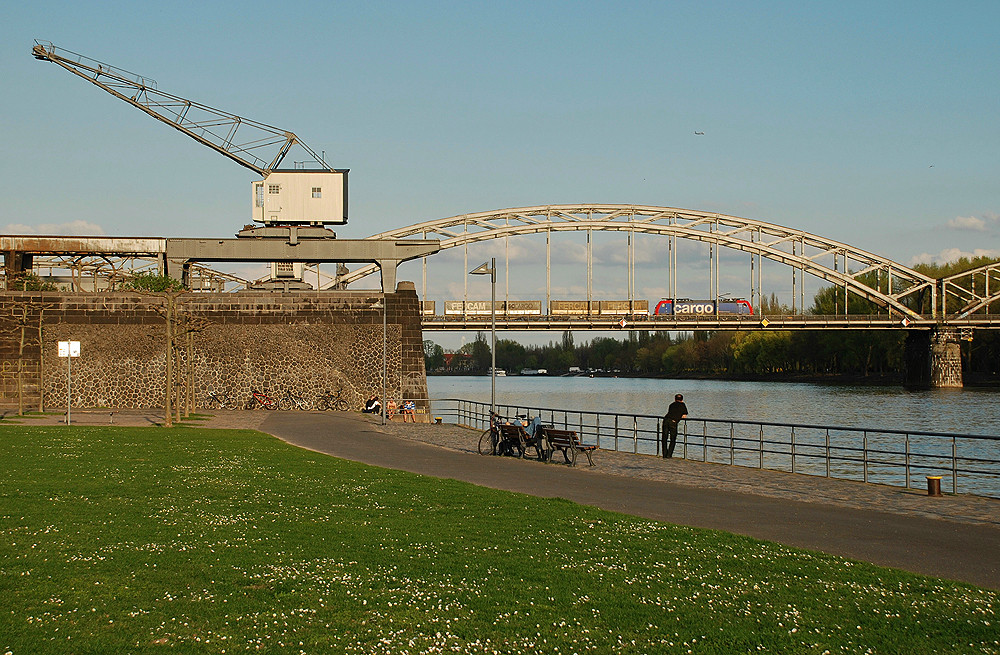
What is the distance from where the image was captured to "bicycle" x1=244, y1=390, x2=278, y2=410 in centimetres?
3934

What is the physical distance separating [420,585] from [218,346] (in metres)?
34.3

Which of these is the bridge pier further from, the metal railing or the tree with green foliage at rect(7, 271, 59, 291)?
the tree with green foliage at rect(7, 271, 59, 291)

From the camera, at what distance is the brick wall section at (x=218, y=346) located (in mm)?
39344

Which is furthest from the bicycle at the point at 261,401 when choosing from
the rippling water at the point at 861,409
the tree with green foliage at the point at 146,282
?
the rippling water at the point at 861,409

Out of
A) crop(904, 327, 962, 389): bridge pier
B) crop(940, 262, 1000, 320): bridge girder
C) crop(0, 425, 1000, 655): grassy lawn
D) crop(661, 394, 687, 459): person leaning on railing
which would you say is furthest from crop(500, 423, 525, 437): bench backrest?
crop(940, 262, 1000, 320): bridge girder

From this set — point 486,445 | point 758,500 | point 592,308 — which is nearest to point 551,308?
point 592,308

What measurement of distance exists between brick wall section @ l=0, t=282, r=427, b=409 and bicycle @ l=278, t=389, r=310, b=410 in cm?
23

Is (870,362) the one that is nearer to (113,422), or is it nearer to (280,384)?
(280,384)

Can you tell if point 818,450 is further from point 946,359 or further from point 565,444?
point 946,359

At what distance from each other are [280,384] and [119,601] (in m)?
33.4

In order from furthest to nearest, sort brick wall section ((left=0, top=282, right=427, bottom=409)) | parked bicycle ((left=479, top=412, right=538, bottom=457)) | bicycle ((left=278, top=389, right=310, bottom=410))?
bicycle ((left=278, top=389, right=310, bottom=410)) < brick wall section ((left=0, top=282, right=427, bottom=409)) < parked bicycle ((left=479, top=412, right=538, bottom=457))

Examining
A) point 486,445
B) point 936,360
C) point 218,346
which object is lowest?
point 486,445

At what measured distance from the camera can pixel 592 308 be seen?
290ft

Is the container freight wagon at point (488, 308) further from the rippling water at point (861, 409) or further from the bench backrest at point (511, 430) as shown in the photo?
the bench backrest at point (511, 430)
